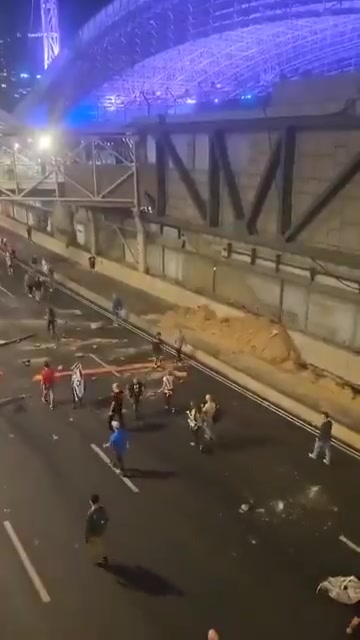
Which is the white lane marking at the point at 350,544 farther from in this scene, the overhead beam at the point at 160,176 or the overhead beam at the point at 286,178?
the overhead beam at the point at 160,176

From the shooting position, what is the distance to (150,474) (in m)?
18.3

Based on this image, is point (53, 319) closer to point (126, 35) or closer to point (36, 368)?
point (36, 368)

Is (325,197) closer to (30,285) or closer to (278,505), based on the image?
(278,505)

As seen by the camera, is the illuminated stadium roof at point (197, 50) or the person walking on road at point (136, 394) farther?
the illuminated stadium roof at point (197, 50)

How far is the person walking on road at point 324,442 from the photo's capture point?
60.7ft

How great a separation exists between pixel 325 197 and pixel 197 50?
2905 cm

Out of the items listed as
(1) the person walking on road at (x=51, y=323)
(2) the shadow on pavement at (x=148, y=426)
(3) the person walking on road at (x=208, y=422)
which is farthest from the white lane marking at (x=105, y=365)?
(3) the person walking on road at (x=208, y=422)

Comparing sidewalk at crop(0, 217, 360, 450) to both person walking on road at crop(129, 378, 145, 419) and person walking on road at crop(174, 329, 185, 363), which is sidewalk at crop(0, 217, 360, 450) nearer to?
person walking on road at crop(174, 329, 185, 363)

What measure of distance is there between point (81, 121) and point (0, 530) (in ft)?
171

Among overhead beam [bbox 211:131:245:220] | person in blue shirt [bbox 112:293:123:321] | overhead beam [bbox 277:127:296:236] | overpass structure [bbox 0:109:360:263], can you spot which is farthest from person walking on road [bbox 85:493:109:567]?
person in blue shirt [bbox 112:293:123:321]

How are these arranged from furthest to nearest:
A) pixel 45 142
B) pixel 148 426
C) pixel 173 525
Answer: pixel 45 142
pixel 148 426
pixel 173 525

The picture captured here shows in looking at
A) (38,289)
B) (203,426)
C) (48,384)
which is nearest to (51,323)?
(38,289)

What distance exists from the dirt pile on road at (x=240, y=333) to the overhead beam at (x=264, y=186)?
4.38 metres

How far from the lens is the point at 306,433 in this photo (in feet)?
68.4
